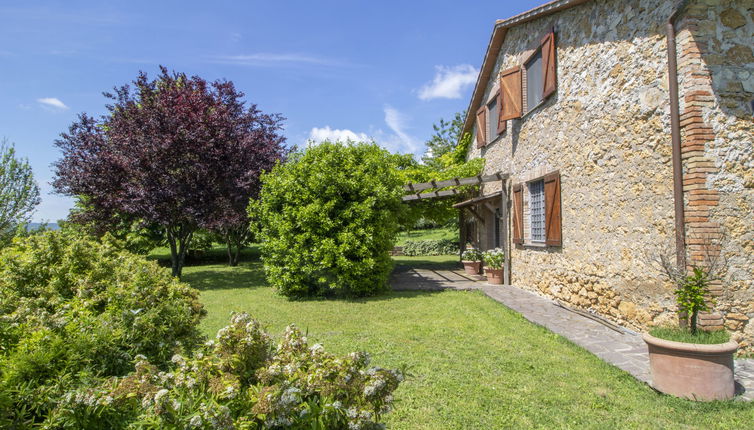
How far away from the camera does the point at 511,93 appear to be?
10180 mm

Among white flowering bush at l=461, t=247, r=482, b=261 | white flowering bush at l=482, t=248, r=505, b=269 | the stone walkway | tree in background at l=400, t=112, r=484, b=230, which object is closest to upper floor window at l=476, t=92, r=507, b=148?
tree in background at l=400, t=112, r=484, b=230

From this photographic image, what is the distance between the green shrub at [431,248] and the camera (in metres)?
26.0

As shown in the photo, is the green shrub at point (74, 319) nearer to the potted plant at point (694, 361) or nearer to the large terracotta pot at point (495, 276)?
the potted plant at point (694, 361)

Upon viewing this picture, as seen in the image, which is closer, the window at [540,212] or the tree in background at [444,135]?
the window at [540,212]

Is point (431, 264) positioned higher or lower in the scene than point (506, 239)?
lower

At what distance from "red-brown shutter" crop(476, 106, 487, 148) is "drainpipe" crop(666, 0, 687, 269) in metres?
7.88

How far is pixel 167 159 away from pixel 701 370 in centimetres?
1222

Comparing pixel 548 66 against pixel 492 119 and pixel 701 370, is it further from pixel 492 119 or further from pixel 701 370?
pixel 701 370

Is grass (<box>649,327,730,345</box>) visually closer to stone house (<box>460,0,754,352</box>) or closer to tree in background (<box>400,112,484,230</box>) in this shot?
stone house (<box>460,0,754,352</box>)

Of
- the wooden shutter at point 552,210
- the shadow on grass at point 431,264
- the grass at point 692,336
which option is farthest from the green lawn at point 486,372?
the shadow on grass at point 431,264

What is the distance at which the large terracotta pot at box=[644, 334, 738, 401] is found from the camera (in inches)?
151

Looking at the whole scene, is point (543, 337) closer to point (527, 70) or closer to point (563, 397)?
point (563, 397)

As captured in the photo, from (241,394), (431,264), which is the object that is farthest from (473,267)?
(241,394)

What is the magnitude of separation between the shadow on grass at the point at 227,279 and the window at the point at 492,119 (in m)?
8.62
